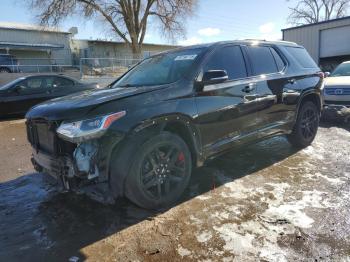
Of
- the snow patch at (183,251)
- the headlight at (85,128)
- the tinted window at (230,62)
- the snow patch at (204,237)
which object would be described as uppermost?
the tinted window at (230,62)

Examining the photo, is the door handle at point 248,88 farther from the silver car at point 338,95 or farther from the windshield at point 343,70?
the windshield at point 343,70

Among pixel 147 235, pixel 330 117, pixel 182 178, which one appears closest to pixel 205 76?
pixel 182 178

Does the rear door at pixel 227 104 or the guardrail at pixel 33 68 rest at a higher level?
the guardrail at pixel 33 68

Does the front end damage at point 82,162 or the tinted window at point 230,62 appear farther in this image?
the tinted window at point 230,62

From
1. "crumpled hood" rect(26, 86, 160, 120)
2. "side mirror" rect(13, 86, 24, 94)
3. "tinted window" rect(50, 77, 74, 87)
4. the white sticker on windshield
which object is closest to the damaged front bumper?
"crumpled hood" rect(26, 86, 160, 120)

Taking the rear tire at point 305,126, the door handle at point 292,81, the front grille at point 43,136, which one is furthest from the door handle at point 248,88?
the front grille at point 43,136

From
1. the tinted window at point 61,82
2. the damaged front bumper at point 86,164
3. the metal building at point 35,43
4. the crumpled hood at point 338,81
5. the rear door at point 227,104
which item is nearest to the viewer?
the damaged front bumper at point 86,164

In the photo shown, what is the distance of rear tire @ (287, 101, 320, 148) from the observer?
5500mm

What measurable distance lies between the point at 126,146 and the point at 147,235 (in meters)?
0.88

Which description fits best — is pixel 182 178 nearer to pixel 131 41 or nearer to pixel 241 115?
pixel 241 115

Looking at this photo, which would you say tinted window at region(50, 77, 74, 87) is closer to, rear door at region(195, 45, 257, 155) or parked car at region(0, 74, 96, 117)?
parked car at region(0, 74, 96, 117)

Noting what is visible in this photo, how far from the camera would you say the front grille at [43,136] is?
322 cm

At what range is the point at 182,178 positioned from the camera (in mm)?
3736

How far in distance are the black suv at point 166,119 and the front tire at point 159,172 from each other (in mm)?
11
